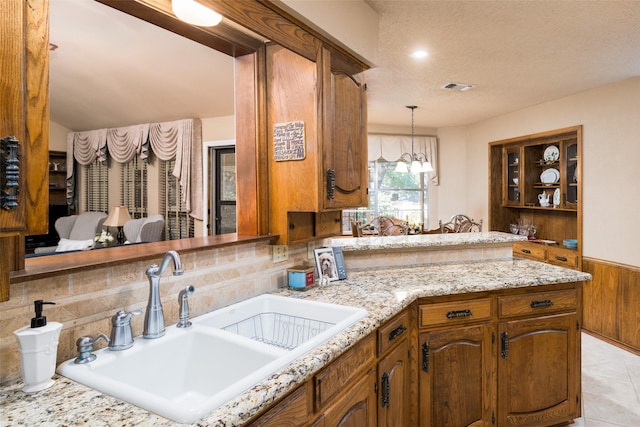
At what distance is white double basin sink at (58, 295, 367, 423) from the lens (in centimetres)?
93

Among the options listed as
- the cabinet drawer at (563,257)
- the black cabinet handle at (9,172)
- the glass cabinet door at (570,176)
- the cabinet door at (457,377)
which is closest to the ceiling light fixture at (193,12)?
the black cabinet handle at (9,172)

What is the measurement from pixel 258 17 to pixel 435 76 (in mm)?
2630

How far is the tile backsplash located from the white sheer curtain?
449 cm

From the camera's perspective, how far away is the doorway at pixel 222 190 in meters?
5.30

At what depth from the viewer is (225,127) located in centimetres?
523

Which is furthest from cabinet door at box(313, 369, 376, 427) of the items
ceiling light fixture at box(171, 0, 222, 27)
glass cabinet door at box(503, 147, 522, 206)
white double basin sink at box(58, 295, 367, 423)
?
glass cabinet door at box(503, 147, 522, 206)

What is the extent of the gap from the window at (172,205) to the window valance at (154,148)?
0.76ft

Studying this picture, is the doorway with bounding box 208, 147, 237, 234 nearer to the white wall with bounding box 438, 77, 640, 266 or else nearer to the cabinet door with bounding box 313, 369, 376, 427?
the white wall with bounding box 438, 77, 640, 266

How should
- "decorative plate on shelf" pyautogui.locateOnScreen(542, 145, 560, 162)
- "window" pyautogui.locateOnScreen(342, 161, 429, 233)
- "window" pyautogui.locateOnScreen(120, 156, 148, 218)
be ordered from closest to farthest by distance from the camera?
1. "decorative plate on shelf" pyautogui.locateOnScreen(542, 145, 560, 162)
2. "window" pyautogui.locateOnScreen(120, 156, 148, 218)
3. "window" pyautogui.locateOnScreen(342, 161, 429, 233)

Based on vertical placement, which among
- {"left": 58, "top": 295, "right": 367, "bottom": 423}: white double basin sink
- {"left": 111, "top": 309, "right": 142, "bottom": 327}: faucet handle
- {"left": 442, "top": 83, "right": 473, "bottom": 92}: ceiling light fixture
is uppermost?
{"left": 442, "top": 83, "right": 473, "bottom": 92}: ceiling light fixture

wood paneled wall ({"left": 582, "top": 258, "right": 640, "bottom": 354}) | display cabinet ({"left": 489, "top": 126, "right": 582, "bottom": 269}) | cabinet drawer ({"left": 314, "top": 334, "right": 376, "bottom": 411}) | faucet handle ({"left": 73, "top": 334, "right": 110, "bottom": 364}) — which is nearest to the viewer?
faucet handle ({"left": 73, "top": 334, "right": 110, "bottom": 364})

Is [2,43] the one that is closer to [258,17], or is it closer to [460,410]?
[258,17]

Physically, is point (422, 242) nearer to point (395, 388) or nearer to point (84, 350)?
point (395, 388)

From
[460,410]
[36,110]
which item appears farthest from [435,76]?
[36,110]
